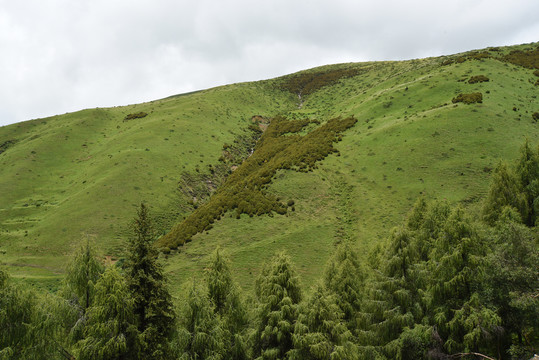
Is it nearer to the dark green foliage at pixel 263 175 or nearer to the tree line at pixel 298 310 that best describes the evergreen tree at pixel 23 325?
the tree line at pixel 298 310

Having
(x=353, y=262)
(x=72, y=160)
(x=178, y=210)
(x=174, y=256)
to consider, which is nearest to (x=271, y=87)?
(x=72, y=160)

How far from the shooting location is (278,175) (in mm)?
56469

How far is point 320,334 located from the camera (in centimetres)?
1717

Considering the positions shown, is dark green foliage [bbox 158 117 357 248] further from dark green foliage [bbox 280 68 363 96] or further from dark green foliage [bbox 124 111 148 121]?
dark green foliage [bbox 280 68 363 96]

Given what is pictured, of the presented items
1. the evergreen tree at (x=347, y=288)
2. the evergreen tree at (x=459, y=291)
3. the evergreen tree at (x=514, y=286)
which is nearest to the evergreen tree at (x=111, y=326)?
the evergreen tree at (x=347, y=288)

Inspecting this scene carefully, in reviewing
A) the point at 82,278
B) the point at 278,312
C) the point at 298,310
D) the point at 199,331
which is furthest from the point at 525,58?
the point at 82,278

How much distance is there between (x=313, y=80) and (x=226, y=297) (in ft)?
526

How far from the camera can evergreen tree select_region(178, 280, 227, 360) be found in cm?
1706

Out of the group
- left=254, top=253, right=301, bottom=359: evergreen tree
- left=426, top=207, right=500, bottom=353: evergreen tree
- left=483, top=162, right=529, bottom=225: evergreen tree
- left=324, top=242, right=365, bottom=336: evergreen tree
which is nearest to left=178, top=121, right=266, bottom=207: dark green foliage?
left=324, top=242, right=365, bottom=336: evergreen tree

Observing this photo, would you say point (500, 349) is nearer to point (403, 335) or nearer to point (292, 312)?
point (403, 335)

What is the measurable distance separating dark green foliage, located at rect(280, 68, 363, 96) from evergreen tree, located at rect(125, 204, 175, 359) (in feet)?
471

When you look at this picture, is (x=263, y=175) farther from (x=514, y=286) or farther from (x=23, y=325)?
(x=23, y=325)

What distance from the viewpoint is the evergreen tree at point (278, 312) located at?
17.9 m

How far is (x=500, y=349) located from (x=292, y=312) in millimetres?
13483
